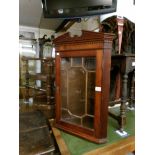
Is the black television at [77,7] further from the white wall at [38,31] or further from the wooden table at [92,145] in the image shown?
the white wall at [38,31]

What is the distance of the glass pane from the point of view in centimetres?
151

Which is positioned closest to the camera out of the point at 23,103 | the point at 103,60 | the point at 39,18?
the point at 103,60

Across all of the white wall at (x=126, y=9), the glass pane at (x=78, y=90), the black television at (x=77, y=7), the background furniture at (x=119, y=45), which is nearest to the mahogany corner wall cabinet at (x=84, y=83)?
the glass pane at (x=78, y=90)

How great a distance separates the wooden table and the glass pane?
0.49 feet

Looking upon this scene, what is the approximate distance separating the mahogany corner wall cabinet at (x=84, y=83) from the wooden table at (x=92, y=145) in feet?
0.18

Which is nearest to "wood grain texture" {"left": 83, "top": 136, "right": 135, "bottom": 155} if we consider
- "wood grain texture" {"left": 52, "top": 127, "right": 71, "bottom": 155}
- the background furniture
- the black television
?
"wood grain texture" {"left": 52, "top": 127, "right": 71, "bottom": 155}

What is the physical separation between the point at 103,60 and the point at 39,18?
3.48m

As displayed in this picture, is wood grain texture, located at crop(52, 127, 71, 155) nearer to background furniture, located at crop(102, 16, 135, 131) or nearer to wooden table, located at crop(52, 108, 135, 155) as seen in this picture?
wooden table, located at crop(52, 108, 135, 155)

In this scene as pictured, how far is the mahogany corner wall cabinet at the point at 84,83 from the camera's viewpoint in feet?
4.54

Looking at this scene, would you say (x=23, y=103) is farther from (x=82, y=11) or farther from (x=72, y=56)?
(x=82, y=11)

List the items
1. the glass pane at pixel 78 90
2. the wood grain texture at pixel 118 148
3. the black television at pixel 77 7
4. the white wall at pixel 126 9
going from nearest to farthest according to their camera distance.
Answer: the wood grain texture at pixel 118 148 → the glass pane at pixel 78 90 → the black television at pixel 77 7 → the white wall at pixel 126 9

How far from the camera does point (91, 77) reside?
149cm
